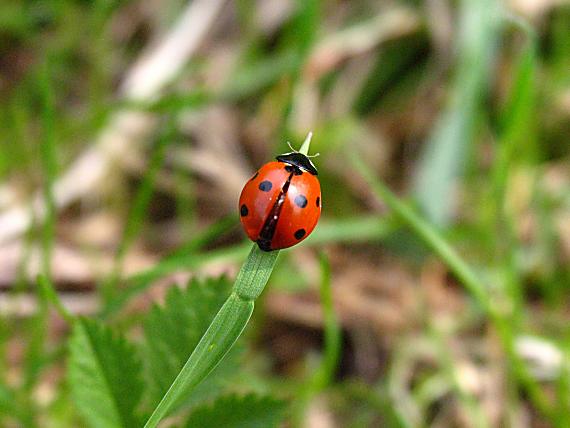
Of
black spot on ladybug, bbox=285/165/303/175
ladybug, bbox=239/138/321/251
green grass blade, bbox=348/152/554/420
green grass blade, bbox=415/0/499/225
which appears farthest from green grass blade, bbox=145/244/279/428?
green grass blade, bbox=415/0/499/225

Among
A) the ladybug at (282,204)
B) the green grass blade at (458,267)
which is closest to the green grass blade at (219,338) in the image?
the ladybug at (282,204)

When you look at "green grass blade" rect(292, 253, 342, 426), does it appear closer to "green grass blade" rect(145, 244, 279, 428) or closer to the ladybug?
the ladybug

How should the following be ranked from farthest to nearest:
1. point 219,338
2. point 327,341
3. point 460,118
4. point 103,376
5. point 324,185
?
1. point 324,185
2. point 460,118
3. point 327,341
4. point 103,376
5. point 219,338

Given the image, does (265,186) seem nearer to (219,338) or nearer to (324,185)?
(219,338)

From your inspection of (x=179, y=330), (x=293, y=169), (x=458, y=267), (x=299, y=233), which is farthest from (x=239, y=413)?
(x=458, y=267)

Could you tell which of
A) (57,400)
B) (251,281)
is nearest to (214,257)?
(57,400)

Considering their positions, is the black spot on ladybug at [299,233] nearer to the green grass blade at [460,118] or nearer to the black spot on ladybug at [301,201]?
the black spot on ladybug at [301,201]
